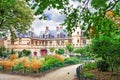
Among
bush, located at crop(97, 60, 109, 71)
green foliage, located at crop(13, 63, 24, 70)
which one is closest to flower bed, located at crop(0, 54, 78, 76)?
green foliage, located at crop(13, 63, 24, 70)

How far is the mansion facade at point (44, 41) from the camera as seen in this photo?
301 feet

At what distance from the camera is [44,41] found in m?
103

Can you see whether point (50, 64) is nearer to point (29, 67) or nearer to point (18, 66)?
point (18, 66)

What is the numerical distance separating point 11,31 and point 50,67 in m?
7.39

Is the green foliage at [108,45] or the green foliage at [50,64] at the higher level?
the green foliage at [108,45]

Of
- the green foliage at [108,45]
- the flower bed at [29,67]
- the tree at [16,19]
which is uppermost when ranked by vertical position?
the tree at [16,19]

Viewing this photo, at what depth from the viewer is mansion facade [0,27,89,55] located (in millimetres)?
91688

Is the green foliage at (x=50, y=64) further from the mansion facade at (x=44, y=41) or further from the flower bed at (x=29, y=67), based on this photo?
the mansion facade at (x=44, y=41)

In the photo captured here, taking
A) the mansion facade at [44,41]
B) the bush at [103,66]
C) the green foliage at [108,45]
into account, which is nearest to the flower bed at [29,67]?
the bush at [103,66]

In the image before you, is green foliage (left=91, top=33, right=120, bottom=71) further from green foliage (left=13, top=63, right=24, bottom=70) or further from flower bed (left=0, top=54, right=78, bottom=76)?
green foliage (left=13, top=63, right=24, bottom=70)

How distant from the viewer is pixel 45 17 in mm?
10281

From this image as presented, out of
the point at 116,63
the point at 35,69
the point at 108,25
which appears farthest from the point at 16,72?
the point at 108,25

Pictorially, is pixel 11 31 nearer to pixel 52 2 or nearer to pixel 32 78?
pixel 32 78

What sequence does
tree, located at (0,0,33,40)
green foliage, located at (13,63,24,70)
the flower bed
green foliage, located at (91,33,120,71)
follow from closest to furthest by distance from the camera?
green foliage, located at (91,33,120,71), the flower bed, green foliage, located at (13,63,24,70), tree, located at (0,0,33,40)
